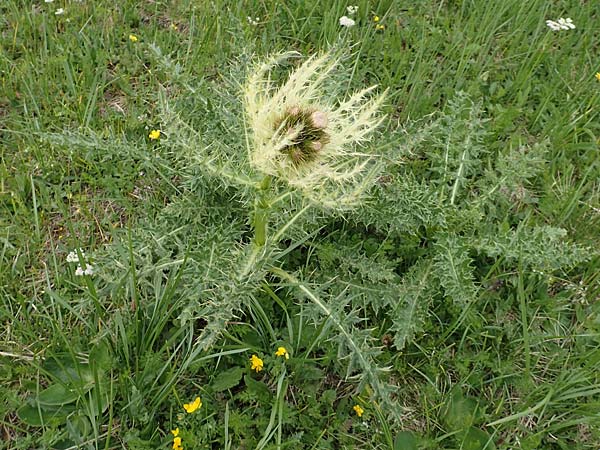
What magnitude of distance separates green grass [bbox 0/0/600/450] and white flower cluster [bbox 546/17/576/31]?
0.28 m

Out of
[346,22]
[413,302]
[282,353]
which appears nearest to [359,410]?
[282,353]

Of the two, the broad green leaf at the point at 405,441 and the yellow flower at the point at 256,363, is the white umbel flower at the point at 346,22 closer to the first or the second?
the yellow flower at the point at 256,363

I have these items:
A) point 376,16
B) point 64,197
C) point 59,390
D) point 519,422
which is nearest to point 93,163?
point 64,197

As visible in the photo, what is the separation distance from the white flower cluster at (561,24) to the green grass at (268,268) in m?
0.28

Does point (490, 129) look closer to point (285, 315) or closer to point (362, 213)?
point (362, 213)

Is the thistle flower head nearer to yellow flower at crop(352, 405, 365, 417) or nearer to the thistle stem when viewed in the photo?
the thistle stem

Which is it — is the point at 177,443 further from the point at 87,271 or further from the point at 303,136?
the point at 303,136

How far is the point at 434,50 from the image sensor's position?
10.8ft

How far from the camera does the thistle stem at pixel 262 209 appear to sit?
198 cm

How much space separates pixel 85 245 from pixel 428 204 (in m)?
1.49

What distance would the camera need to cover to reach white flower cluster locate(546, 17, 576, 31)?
326 cm

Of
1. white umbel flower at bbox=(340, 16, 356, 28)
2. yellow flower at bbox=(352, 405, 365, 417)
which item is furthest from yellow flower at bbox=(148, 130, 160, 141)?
yellow flower at bbox=(352, 405, 365, 417)

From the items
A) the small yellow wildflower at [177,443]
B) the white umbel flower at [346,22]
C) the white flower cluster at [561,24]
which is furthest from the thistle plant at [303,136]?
the white flower cluster at [561,24]

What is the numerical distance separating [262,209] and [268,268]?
10.9 inches
